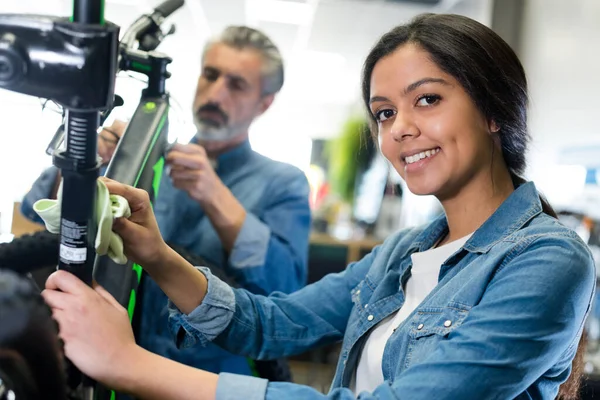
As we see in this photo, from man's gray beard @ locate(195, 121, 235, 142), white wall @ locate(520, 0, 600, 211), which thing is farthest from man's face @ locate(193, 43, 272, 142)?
white wall @ locate(520, 0, 600, 211)

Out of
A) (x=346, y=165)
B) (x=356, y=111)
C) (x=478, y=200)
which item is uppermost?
(x=478, y=200)

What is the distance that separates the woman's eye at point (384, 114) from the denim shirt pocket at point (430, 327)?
0.84 ft

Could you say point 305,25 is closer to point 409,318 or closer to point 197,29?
point 197,29

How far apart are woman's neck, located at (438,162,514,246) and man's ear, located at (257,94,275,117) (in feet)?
1.50

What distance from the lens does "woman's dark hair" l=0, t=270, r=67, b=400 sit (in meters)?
0.37

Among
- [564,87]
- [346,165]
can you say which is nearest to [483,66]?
[564,87]

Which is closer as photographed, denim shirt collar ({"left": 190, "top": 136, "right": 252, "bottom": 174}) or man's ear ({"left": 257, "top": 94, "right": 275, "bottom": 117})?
denim shirt collar ({"left": 190, "top": 136, "right": 252, "bottom": 174})

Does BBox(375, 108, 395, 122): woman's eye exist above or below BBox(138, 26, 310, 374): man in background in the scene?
above

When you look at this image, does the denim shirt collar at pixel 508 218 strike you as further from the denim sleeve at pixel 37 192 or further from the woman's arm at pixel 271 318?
the denim sleeve at pixel 37 192

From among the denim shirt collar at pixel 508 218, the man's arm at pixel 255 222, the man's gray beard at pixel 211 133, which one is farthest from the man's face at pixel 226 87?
the denim shirt collar at pixel 508 218

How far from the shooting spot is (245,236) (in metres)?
0.94

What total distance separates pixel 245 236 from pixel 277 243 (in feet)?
0.28

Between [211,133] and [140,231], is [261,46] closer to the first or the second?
[211,133]

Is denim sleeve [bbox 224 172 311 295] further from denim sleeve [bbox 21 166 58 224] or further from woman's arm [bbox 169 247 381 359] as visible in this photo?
denim sleeve [bbox 21 166 58 224]
